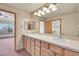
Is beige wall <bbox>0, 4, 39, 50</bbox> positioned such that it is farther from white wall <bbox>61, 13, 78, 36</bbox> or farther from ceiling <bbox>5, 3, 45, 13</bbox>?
white wall <bbox>61, 13, 78, 36</bbox>

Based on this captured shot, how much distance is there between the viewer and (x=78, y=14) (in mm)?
1757

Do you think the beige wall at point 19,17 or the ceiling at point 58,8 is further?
the beige wall at point 19,17

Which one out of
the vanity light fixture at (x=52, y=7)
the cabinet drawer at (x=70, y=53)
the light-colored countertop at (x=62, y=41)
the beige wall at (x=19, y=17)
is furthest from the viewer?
the beige wall at (x=19, y=17)

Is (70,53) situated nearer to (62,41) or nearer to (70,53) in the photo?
(70,53)

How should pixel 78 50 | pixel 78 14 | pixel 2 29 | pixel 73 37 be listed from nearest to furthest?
pixel 78 50, pixel 78 14, pixel 73 37, pixel 2 29

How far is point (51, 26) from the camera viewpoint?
2.03 metres

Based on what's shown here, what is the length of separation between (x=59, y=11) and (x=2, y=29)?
1347 millimetres

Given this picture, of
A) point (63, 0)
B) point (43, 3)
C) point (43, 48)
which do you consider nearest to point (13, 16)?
point (43, 3)

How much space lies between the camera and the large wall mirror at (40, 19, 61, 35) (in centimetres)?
196

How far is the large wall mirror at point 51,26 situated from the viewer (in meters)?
1.96

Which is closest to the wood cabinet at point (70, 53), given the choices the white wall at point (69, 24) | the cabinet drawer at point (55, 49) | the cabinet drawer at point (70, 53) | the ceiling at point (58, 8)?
the cabinet drawer at point (70, 53)

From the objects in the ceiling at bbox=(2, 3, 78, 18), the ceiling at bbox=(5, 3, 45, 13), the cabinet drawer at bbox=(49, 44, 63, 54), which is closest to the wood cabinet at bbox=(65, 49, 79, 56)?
the cabinet drawer at bbox=(49, 44, 63, 54)

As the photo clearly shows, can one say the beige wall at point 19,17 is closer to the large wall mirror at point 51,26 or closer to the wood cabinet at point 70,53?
the large wall mirror at point 51,26

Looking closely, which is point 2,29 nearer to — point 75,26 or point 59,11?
point 59,11
